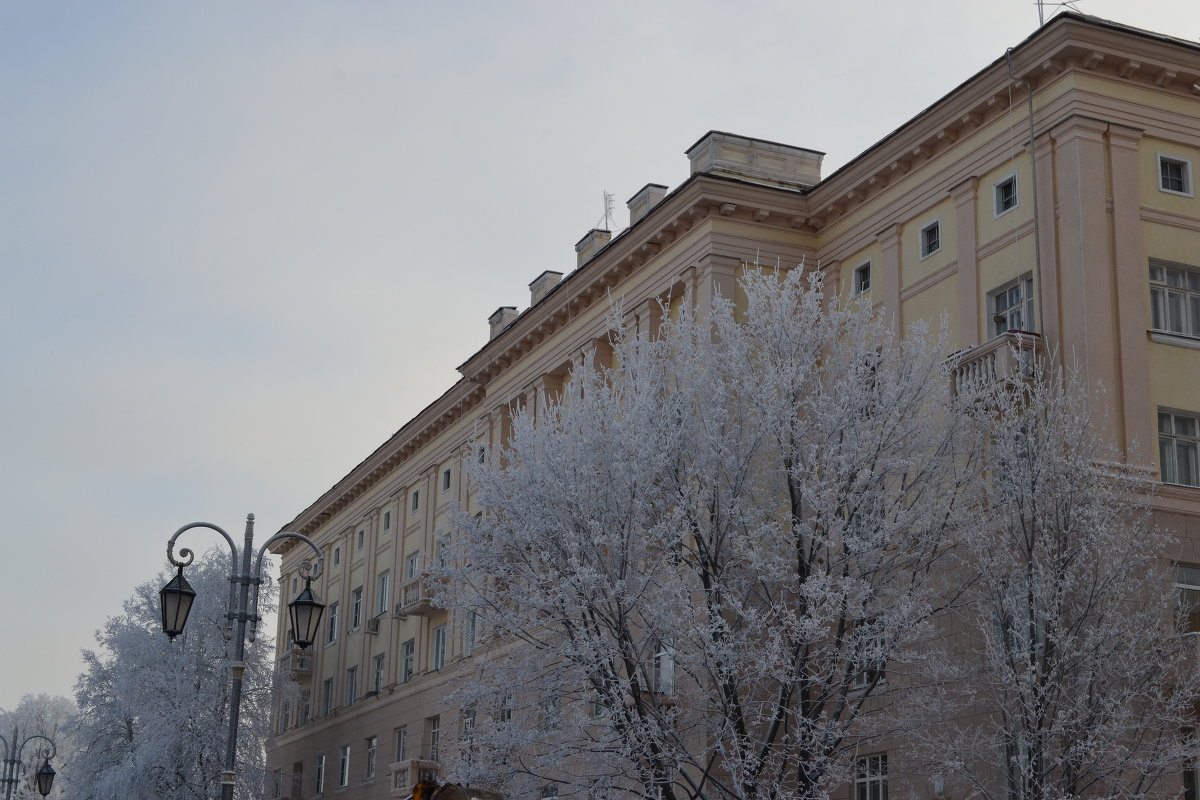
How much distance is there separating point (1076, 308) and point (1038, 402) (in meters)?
2.84

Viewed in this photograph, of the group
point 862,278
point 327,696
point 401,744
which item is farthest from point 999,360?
point 327,696

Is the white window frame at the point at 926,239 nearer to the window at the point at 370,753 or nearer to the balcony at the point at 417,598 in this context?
the balcony at the point at 417,598

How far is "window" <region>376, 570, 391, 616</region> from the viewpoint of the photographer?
188 feet

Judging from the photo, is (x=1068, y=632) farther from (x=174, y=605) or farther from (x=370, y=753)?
(x=370, y=753)

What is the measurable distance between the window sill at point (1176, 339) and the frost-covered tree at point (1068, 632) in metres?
2.83

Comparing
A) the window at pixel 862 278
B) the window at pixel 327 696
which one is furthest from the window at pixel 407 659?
the window at pixel 862 278

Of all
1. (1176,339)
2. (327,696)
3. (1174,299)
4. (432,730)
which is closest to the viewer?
(1176,339)

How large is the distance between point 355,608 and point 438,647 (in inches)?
433

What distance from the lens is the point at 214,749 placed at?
165 feet

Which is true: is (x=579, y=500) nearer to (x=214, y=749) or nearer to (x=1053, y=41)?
(x=1053, y=41)

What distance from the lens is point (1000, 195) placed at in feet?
96.2

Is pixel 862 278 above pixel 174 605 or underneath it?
above

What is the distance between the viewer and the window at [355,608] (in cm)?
6053

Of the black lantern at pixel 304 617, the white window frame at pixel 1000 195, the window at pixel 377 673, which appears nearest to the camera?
the black lantern at pixel 304 617
